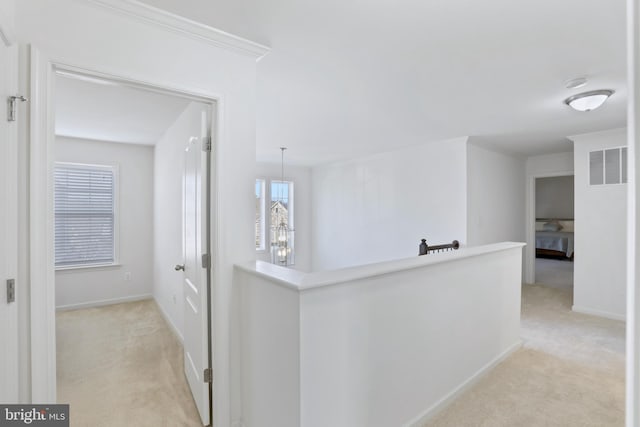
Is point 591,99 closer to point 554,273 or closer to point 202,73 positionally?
point 202,73

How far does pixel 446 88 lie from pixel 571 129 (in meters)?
2.52

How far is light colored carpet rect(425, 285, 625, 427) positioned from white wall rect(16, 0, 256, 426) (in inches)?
62.2

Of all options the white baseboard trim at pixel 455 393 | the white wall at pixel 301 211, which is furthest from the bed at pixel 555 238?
the white baseboard trim at pixel 455 393

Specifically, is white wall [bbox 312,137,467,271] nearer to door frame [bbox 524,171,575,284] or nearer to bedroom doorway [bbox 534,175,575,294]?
door frame [bbox 524,171,575,284]

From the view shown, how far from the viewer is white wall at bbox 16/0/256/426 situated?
4.47ft

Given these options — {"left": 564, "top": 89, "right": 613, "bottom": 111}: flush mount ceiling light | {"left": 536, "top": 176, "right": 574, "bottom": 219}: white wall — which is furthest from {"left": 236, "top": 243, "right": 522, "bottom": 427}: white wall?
{"left": 536, "top": 176, "right": 574, "bottom": 219}: white wall

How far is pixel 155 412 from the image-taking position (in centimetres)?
207

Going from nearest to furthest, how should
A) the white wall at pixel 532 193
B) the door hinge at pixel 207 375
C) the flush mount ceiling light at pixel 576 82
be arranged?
the door hinge at pixel 207 375, the flush mount ceiling light at pixel 576 82, the white wall at pixel 532 193

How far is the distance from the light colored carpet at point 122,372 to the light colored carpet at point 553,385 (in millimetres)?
1866

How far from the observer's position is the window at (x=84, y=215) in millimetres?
4203

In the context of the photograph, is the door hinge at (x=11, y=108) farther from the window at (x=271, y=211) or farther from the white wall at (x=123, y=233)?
the window at (x=271, y=211)

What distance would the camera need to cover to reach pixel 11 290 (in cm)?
123

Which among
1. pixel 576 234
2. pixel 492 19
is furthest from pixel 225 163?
pixel 576 234

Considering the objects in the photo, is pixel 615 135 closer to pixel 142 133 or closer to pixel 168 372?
pixel 168 372
